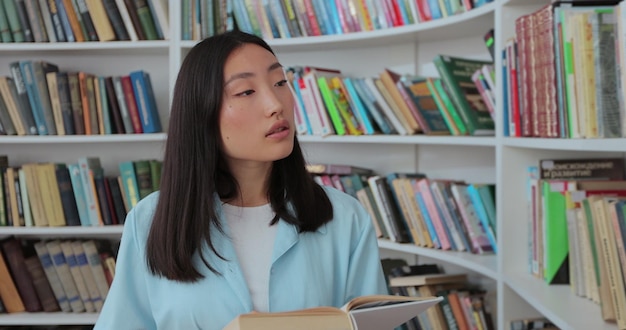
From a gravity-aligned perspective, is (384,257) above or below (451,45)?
below

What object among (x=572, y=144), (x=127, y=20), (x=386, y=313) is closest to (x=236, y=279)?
(x=386, y=313)

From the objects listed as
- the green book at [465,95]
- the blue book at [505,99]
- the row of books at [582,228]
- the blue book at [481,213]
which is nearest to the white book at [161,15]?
the green book at [465,95]

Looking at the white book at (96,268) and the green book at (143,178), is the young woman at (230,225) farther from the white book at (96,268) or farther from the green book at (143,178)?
the white book at (96,268)

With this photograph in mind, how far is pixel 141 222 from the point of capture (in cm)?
148

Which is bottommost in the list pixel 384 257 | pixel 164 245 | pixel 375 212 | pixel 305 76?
pixel 384 257

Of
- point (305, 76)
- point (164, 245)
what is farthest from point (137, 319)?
point (305, 76)

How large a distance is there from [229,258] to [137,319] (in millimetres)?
209

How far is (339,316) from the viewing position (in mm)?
1181

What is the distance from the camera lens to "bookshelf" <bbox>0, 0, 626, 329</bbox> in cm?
218

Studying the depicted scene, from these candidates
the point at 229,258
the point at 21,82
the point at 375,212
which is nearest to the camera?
the point at 229,258

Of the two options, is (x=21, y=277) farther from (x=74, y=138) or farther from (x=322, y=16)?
(x=322, y=16)

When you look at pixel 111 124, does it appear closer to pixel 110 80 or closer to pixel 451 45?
pixel 110 80

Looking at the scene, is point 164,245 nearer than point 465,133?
Yes

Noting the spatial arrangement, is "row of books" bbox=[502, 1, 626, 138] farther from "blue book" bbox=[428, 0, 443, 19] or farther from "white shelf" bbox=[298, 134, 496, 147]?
"blue book" bbox=[428, 0, 443, 19]
